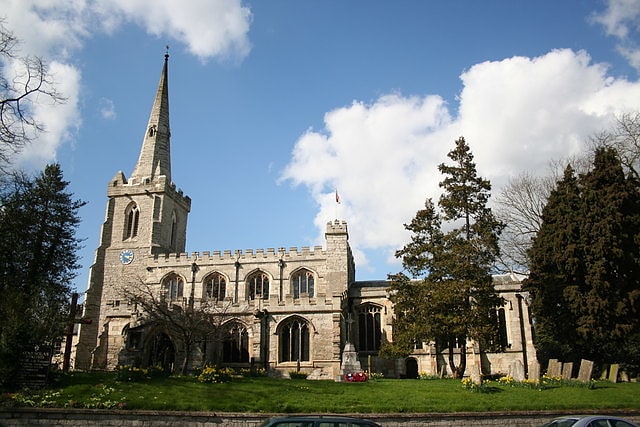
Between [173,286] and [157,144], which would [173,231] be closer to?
[173,286]

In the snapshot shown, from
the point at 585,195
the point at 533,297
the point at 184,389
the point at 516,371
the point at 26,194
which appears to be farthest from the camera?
the point at 26,194

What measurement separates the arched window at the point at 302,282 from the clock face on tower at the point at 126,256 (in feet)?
41.7

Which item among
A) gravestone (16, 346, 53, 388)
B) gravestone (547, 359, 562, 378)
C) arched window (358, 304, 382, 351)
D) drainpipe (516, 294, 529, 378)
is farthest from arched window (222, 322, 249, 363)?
drainpipe (516, 294, 529, 378)

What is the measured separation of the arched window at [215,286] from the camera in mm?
39719

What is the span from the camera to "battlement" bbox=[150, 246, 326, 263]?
39125mm

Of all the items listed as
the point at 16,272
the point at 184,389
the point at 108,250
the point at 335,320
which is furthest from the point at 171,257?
the point at 184,389

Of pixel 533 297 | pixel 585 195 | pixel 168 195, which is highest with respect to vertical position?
pixel 168 195

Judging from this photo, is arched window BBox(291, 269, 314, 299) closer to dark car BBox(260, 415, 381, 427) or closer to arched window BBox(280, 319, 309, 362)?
arched window BBox(280, 319, 309, 362)

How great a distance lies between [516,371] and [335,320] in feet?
34.8

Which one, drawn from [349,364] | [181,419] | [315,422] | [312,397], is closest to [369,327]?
[349,364]

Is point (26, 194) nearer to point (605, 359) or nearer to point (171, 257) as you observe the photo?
point (171, 257)

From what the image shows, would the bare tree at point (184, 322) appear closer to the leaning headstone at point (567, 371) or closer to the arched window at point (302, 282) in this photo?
the arched window at point (302, 282)

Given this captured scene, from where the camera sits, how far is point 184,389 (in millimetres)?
20484

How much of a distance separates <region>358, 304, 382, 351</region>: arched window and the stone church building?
66 mm
